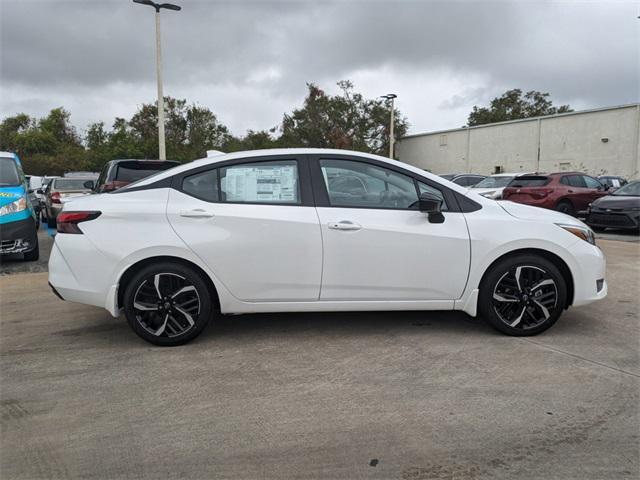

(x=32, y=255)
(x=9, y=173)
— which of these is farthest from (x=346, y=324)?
(x=9, y=173)

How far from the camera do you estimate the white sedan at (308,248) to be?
3.84 metres

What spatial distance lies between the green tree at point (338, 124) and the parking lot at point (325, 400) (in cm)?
3949

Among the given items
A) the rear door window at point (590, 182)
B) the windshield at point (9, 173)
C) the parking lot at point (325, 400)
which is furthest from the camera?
the rear door window at point (590, 182)

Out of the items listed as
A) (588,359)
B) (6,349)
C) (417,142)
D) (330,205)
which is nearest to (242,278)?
(330,205)

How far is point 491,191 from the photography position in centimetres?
1536

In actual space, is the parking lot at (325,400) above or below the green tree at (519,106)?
below

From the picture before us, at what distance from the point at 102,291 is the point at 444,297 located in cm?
271

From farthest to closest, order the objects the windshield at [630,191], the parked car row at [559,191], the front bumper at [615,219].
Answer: the parked car row at [559,191], the windshield at [630,191], the front bumper at [615,219]

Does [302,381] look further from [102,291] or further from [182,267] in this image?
[102,291]

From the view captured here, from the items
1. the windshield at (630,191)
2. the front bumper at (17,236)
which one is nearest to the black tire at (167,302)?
the front bumper at (17,236)

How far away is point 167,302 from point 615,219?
11.4m

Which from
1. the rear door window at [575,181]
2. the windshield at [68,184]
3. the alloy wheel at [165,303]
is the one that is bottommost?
the alloy wheel at [165,303]

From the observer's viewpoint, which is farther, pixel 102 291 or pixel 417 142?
pixel 417 142

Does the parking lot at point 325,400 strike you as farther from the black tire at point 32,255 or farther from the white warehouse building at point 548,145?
the white warehouse building at point 548,145
